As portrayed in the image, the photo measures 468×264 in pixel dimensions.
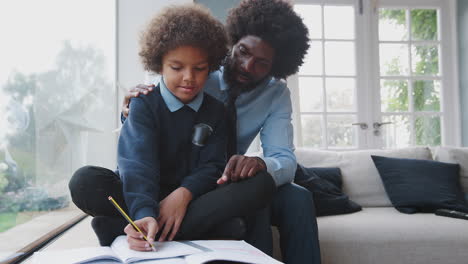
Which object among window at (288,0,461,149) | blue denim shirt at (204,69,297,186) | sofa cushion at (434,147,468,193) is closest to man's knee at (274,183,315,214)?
blue denim shirt at (204,69,297,186)

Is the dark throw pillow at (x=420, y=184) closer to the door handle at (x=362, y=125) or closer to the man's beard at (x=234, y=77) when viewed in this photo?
the man's beard at (x=234, y=77)

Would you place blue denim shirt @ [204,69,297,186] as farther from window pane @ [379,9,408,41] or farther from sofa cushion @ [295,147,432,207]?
window pane @ [379,9,408,41]

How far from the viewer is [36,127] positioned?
169cm

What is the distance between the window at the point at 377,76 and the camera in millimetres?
3344

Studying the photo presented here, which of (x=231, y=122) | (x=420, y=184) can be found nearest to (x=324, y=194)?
(x=420, y=184)

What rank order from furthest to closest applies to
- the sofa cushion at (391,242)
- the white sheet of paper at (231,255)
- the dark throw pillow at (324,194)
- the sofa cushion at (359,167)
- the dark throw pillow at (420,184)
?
the sofa cushion at (359,167) < the dark throw pillow at (420,184) < the dark throw pillow at (324,194) < the sofa cushion at (391,242) < the white sheet of paper at (231,255)

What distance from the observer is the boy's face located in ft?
3.58

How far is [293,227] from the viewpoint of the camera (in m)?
1.15

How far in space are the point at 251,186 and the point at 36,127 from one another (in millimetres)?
1145

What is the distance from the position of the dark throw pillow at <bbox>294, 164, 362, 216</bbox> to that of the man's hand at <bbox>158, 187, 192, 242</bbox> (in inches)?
38.2

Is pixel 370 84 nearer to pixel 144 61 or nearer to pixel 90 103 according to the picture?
pixel 90 103

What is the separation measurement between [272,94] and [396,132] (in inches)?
91.6

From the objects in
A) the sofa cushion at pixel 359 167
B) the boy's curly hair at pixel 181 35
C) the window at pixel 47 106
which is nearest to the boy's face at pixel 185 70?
the boy's curly hair at pixel 181 35

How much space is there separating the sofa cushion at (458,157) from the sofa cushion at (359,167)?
0.08 metres
